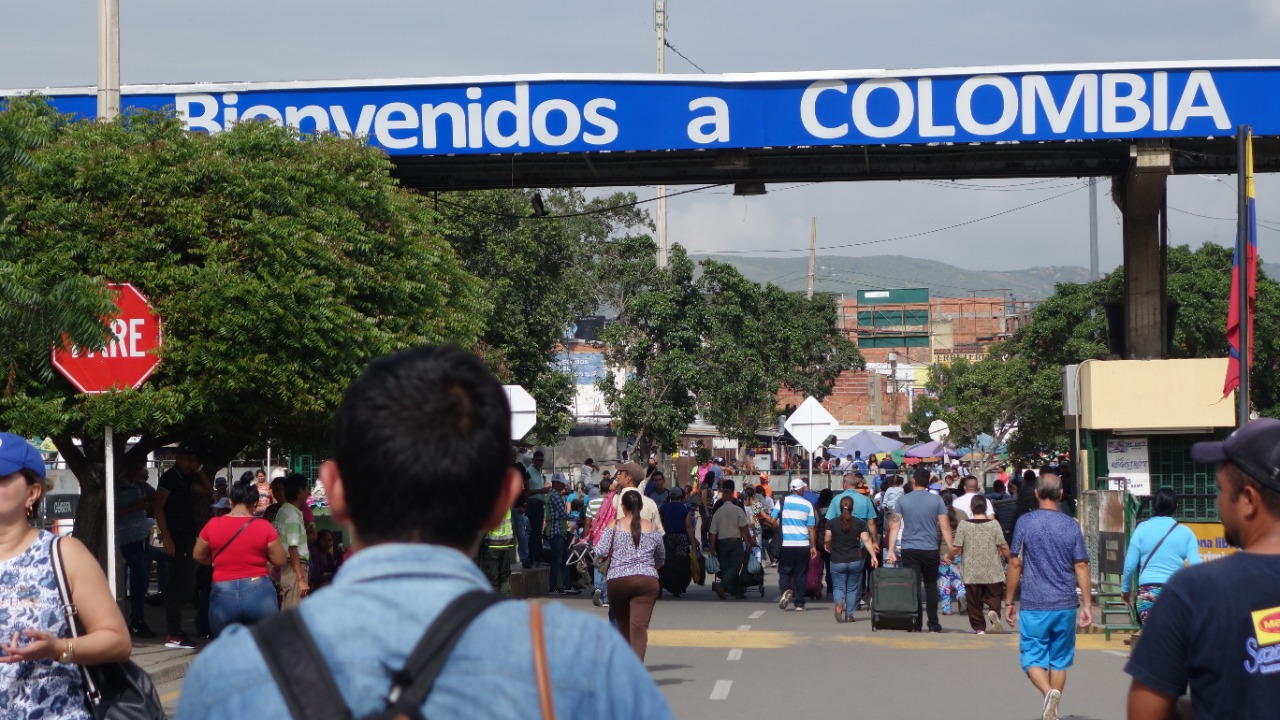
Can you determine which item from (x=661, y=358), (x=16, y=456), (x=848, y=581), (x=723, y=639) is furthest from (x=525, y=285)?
(x=16, y=456)

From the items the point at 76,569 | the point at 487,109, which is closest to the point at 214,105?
the point at 487,109

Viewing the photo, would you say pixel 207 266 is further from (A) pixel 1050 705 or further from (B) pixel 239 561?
(A) pixel 1050 705

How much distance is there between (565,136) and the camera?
757 inches

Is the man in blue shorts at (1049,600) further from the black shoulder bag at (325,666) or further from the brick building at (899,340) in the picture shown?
the brick building at (899,340)

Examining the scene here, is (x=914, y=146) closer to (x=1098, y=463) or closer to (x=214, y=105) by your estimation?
(x=1098, y=463)

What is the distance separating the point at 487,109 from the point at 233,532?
9905 mm

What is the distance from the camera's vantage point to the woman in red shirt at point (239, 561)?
10516 mm

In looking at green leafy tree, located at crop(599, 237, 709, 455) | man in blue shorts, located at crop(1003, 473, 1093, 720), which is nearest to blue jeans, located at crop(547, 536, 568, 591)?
man in blue shorts, located at crop(1003, 473, 1093, 720)

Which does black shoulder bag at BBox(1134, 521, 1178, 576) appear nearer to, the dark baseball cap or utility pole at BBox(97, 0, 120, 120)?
the dark baseball cap

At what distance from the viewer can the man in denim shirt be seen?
193cm

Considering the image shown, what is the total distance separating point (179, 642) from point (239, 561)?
4204 millimetres

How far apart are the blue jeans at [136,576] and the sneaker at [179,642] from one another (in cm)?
61

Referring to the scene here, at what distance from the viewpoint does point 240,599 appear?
1052 centimetres

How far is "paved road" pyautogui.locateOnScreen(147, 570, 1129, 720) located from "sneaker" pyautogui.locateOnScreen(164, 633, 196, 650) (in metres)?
1.92
